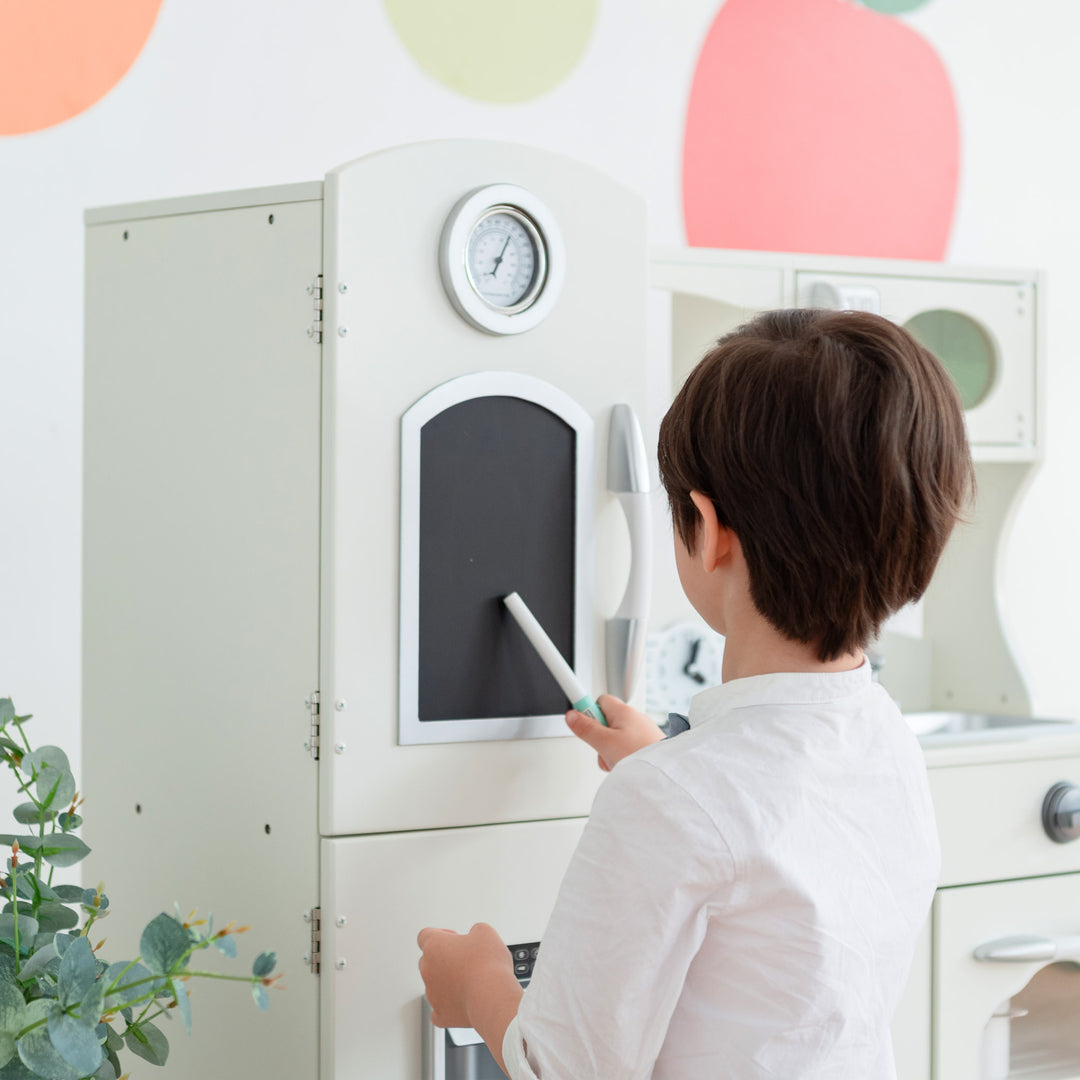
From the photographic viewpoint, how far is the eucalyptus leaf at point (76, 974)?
2.48ft

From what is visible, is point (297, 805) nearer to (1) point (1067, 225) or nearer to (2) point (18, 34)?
(2) point (18, 34)

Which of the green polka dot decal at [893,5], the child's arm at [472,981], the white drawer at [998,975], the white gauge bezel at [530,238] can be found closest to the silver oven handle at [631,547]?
the white gauge bezel at [530,238]

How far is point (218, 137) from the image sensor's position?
1.79 m

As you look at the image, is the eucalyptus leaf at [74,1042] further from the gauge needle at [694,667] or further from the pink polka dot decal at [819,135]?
the pink polka dot decal at [819,135]

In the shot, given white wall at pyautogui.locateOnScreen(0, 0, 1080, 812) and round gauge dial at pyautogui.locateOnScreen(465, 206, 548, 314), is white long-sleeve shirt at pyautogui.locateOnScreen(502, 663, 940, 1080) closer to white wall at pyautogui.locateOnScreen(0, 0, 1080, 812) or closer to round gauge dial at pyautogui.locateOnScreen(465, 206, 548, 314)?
round gauge dial at pyautogui.locateOnScreen(465, 206, 548, 314)

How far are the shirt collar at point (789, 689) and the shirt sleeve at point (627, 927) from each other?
3.6 inches

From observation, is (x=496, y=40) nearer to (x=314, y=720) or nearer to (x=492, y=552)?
(x=492, y=552)

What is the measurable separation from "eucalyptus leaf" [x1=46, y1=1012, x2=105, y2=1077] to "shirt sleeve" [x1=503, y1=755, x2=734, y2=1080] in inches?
10.2

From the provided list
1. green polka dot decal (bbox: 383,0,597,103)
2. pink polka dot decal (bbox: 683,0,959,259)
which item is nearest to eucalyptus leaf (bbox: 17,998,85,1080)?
green polka dot decal (bbox: 383,0,597,103)

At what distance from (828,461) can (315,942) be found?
72 cm

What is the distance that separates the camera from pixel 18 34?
1651mm

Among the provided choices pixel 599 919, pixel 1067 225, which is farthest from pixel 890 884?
pixel 1067 225

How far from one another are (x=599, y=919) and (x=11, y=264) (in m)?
1.23

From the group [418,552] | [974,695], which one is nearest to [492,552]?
[418,552]
